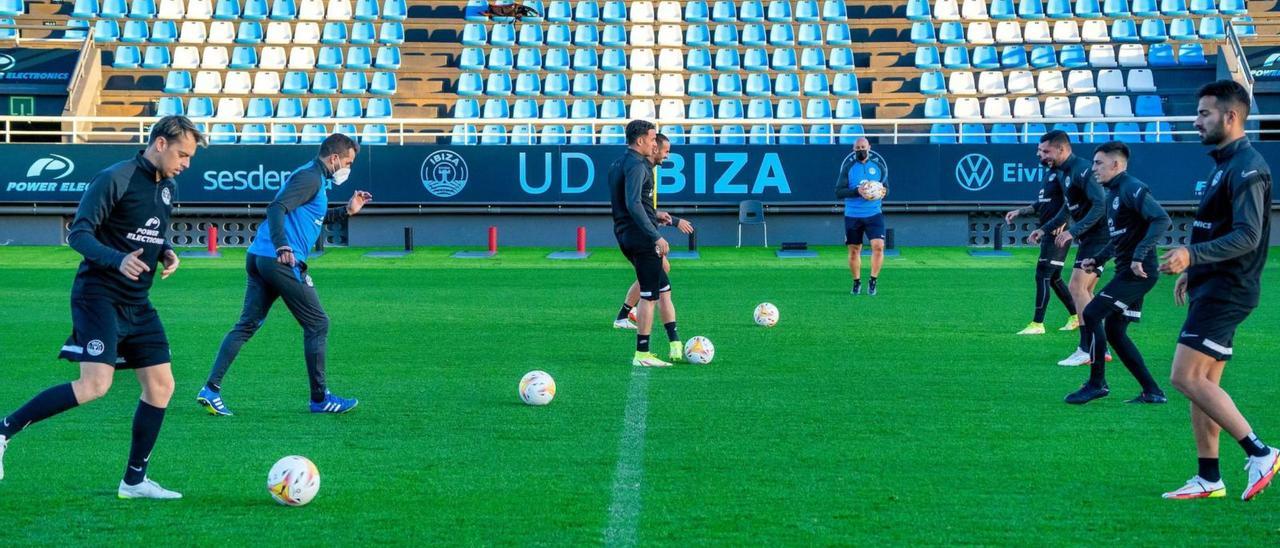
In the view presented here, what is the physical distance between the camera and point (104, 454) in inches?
330

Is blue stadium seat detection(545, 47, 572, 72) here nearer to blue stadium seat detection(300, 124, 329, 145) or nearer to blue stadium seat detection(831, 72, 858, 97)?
blue stadium seat detection(300, 124, 329, 145)

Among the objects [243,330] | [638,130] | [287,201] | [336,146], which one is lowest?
[243,330]

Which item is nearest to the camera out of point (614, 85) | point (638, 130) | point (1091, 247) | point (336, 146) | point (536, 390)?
point (336, 146)

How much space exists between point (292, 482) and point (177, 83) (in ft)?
90.4

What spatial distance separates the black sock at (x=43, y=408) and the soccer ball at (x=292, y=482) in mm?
1026

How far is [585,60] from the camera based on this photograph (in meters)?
33.5

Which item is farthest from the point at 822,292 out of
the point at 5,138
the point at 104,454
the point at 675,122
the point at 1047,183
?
the point at 5,138

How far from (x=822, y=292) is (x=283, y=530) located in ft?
43.3

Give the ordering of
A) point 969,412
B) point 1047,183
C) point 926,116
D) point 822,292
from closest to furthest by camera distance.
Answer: point 969,412, point 1047,183, point 822,292, point 926,116

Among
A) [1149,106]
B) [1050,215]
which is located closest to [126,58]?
[1149,106]

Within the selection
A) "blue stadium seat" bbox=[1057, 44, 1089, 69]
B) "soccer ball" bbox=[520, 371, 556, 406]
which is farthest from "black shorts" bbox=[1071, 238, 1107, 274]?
"blue stadium seat" bbox=[1057, 44, 1089, 69]

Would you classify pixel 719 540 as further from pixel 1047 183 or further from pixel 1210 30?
pixel 1210 30

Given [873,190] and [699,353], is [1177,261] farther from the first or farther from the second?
[873,190]

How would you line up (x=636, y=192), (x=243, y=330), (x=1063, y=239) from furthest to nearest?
1. (x=1063, y=239)
2. (x=636, y=192)
3. (x=243, y=330)
